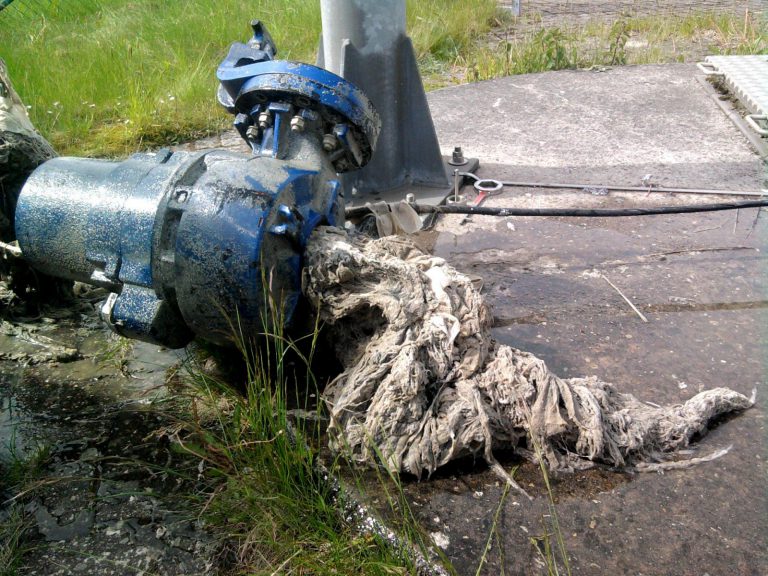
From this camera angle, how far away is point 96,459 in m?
1.96

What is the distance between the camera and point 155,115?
4449 mm

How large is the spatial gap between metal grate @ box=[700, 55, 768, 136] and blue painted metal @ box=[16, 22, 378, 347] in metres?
2.60

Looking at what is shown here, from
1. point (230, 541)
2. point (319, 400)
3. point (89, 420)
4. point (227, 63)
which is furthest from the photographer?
point (227, 63)

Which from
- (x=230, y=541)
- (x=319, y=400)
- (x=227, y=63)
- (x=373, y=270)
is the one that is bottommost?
(x=230, y=541)

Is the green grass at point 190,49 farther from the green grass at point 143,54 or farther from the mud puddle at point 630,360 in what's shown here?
the mud puddle at point 630,360

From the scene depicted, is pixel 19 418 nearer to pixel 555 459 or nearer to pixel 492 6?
pixel 555 459

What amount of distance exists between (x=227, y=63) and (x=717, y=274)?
193 cm

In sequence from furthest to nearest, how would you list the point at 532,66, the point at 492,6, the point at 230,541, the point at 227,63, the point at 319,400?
the point at 492,6 → the point at 532,66 → the point at 227,63 → the point at 319,400 → the point at 230,541

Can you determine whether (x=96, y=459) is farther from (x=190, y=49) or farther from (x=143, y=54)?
(x=190, y=49)

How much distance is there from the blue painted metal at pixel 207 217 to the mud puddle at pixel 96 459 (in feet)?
1.04

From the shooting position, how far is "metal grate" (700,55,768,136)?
3.90 meters

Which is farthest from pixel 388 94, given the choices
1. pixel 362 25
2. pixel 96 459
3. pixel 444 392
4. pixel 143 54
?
pixel 143 54

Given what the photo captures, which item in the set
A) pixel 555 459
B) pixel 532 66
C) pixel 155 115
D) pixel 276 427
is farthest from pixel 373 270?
pixel 532 66

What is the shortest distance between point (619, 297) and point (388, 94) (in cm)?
149
